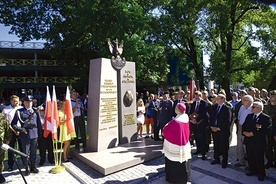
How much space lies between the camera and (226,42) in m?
22.4

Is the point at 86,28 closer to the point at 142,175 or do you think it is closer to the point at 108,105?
the point at 108,105

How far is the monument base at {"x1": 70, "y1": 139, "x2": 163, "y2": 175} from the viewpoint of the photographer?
652 cm

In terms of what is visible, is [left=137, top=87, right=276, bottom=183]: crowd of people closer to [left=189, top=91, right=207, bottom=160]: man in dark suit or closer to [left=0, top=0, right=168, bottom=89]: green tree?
[left=189, top=91, right=207, bottom=160]: man in dark suit

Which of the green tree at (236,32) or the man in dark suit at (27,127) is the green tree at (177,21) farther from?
the man in dark suit at (27,127)

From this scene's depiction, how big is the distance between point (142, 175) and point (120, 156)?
1.23 meters

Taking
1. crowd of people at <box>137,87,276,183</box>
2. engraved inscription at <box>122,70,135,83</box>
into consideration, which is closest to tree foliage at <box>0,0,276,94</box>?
engraved inscription at <box>122,70,135,83</box>

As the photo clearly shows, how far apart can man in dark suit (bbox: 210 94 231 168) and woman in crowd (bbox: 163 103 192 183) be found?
1458 millimetres

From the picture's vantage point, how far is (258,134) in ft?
18.4

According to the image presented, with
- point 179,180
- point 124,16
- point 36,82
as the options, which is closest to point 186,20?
point 124,16

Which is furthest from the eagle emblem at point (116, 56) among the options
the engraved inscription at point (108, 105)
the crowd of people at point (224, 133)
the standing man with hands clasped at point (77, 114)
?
the crowd of people at point (224, 133)

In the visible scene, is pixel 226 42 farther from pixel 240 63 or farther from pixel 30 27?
pixel 30 27

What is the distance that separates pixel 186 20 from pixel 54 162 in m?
16.3

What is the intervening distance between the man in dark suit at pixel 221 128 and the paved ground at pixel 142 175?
1.29 feet

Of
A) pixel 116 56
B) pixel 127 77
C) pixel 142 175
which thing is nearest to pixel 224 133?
pixel 142 175
